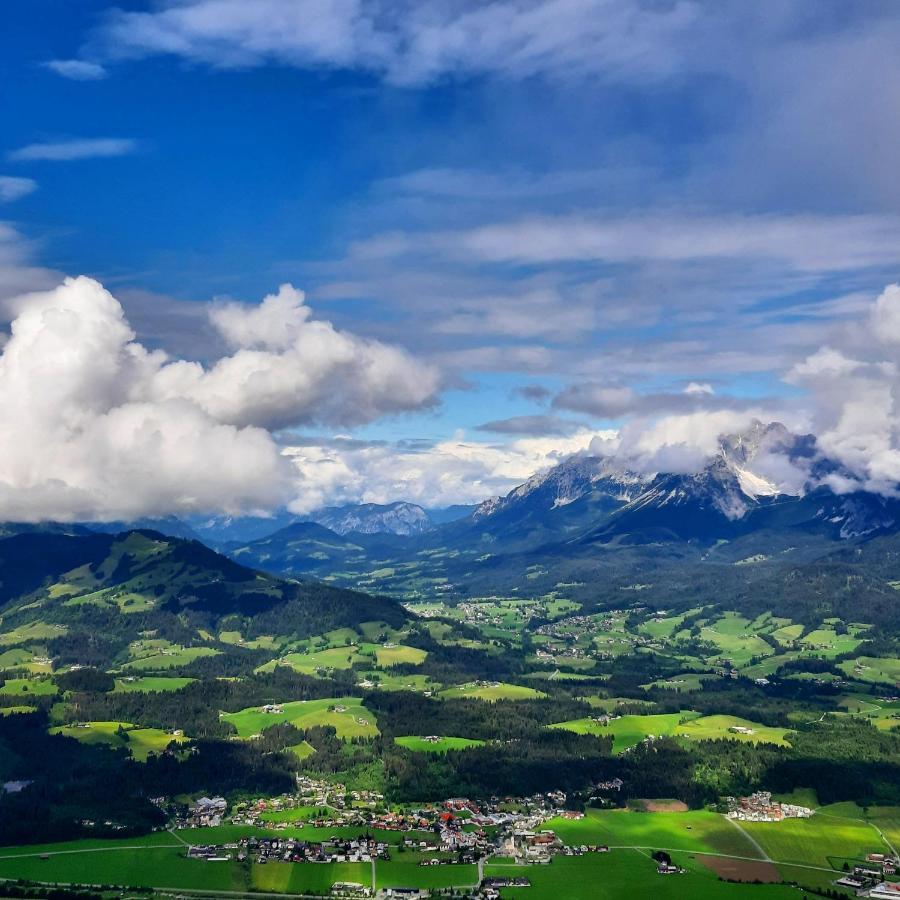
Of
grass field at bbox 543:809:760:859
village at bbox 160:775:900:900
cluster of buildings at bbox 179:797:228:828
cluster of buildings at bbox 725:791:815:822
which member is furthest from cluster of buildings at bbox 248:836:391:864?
cluster of buildings at bbox 725:791:815:822

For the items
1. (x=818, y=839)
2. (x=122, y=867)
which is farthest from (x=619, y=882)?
(x=122, y=867)

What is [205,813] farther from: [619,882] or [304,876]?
[619,882]

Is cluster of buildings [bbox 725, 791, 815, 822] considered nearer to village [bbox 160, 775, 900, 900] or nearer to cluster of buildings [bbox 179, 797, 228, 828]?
village [bbox 160, 775, 900, 900]

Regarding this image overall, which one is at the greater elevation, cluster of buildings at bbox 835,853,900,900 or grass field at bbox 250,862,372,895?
grass field at bbox 250,862,372,895

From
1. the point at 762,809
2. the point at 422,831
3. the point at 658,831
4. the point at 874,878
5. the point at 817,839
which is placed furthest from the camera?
the point at 762,809

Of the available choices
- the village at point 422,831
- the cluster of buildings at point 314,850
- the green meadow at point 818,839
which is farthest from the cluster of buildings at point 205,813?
the green meadow at point 818,839
